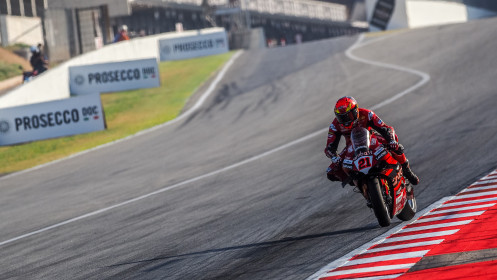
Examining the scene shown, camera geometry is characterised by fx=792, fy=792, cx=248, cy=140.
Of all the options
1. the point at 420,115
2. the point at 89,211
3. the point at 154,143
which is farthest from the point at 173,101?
the point at 89,211

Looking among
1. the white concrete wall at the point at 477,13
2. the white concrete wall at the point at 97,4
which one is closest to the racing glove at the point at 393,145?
the white concrete wall at the point at 97,4

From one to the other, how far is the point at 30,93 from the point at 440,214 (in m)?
21.3

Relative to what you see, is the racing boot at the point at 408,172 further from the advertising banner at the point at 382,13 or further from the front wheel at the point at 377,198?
the advertising banner at the point at 382,13

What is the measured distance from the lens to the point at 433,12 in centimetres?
Result: 5788

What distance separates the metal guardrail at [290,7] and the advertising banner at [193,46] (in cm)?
1960

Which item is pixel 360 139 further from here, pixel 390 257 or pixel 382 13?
pixel 382 13

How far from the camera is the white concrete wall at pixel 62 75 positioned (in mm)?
27086

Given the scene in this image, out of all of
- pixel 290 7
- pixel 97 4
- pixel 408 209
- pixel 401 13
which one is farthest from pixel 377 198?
pixel 290 7

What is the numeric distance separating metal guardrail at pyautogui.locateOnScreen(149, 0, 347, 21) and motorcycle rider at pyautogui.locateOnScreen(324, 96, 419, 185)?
54065 mm

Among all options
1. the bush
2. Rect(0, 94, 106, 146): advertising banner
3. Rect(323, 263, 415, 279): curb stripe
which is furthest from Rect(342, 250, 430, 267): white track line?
the bush

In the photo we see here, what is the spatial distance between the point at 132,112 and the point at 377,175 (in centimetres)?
1991

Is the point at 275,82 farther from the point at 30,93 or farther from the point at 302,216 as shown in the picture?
the point at 302,216

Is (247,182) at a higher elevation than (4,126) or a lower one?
lower

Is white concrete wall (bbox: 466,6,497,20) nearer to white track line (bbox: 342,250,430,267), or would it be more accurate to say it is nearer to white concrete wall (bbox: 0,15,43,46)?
white concrete wall (bbox: 0,15,43,46)
